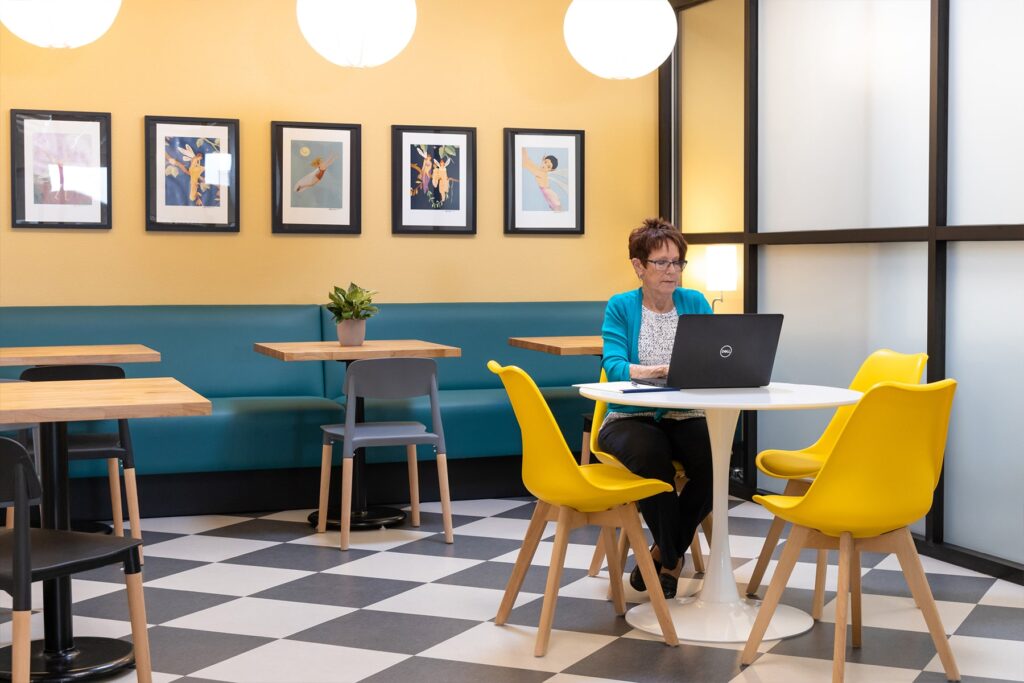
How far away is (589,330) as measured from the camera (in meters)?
6.62

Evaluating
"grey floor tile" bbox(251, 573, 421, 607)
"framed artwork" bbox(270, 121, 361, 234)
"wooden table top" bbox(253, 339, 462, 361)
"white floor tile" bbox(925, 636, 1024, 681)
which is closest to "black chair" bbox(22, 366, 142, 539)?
"wooden table top" bbox(253, 339, 462, 361)

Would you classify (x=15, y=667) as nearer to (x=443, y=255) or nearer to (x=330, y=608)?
(x=330, y=608)

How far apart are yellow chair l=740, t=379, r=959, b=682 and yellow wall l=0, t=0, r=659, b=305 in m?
3.68

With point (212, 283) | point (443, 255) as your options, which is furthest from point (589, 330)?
point (212, 283)

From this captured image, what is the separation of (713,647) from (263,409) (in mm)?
2783

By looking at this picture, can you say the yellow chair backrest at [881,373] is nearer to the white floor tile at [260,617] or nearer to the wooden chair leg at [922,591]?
the wooden chair leg at [922,591]

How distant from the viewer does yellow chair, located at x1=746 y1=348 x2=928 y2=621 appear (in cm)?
379

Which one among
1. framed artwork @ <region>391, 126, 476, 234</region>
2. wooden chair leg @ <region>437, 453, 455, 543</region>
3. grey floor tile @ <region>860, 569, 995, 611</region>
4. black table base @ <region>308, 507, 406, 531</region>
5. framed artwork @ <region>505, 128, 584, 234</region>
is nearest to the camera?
grey floor tile @ <region>860, 569, 995, 611</region>

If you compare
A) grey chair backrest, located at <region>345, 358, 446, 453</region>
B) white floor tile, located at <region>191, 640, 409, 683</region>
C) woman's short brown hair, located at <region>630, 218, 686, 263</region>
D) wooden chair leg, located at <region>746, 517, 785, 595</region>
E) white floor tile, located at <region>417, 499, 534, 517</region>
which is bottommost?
white floor tile, located at <region>191, 640, 409, 683</region>

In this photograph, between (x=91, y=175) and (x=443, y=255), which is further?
(x=443, y=255)

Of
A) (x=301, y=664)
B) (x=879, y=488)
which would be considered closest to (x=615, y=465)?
(x=879, y=488)

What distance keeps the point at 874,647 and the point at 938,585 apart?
2.79 ft

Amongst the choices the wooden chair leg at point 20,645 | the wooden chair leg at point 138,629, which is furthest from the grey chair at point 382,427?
the wooden chair leg at point 20,645

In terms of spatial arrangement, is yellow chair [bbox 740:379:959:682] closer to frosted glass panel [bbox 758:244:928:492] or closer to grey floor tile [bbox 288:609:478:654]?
grey floor tile [bbox 288:609:478:654]
